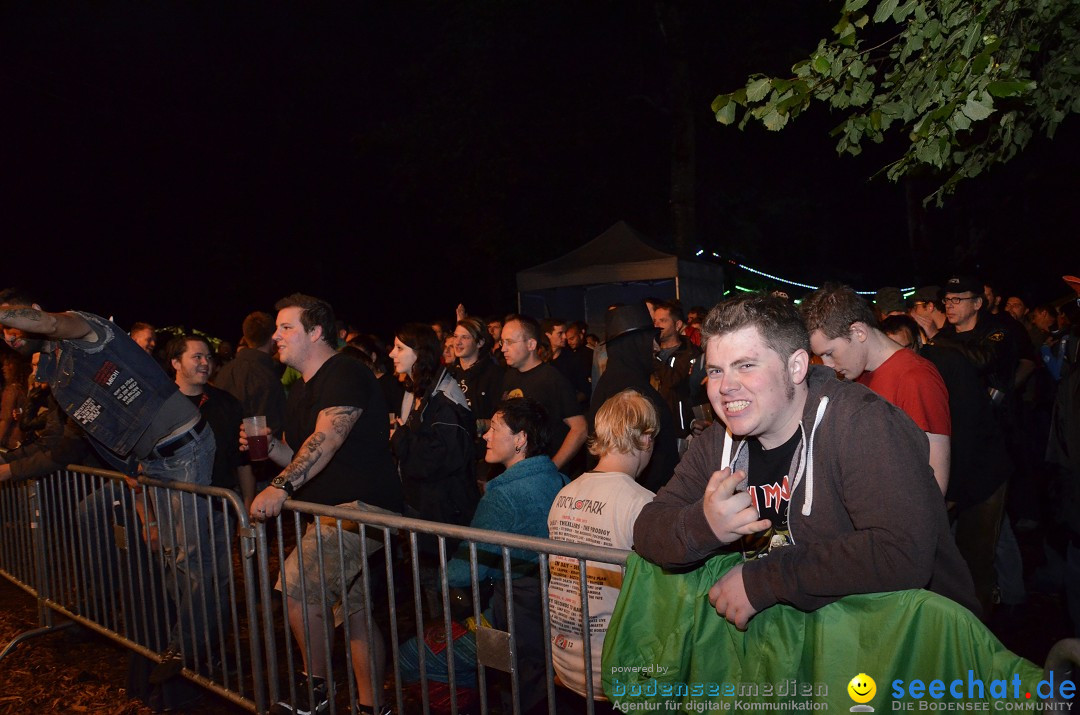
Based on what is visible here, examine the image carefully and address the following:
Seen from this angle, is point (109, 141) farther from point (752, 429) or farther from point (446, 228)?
point (752, 429)

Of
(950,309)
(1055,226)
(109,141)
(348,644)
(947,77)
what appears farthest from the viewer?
(1055,226)

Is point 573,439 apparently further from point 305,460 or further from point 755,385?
point 755,385

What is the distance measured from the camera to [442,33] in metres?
22.2

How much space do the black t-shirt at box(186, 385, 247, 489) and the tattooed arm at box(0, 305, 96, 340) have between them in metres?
1.85

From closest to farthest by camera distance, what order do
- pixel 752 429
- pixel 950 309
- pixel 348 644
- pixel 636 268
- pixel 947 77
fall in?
pixel 752 429 → pixel 947 77 → pixel 348 644 → pixel 950 309 → pixel 636 268

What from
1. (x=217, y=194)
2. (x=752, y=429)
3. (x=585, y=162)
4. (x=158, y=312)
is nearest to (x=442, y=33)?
(x=585, y=162)

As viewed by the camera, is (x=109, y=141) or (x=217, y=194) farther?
(x=217, y=194)

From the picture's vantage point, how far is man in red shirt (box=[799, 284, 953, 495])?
4.06 meters

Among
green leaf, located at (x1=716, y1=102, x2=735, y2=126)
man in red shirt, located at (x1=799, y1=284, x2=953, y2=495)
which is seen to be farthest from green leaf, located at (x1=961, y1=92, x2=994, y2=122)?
man in red shirt, located at (x1=799, y1=284, x2=953, y2=495)

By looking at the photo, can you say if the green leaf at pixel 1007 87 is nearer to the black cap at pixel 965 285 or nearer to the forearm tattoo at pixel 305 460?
the forearm tattoo at pixel 305 460

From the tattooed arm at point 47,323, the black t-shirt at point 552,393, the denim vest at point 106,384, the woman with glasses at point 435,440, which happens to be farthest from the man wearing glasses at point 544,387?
the tattooed arm at point 47,323

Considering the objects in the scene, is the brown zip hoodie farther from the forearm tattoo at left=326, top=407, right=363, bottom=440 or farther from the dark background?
the dark background

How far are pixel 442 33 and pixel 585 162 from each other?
5226 millimetres

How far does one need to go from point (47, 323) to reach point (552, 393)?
10.6 feet
